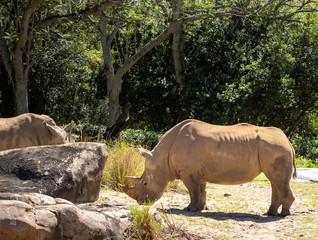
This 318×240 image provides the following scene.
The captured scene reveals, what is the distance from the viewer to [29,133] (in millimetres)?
10266

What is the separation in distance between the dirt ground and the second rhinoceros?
1.04 ft

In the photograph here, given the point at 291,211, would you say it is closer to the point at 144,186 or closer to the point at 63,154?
the point at 144,186

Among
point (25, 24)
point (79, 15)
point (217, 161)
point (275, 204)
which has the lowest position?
point (275, 204)

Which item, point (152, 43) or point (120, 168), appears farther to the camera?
point (152, 43)

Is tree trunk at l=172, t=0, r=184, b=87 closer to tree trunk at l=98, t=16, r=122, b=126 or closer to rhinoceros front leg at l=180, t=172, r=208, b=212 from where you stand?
tree trunk at l=98, t=16, r=122, b=126

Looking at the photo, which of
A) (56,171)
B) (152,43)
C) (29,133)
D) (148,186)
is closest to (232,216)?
(148,186)

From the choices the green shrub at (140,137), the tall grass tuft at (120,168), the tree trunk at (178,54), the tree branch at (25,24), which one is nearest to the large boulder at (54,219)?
the tall grass tuft at (120,168)

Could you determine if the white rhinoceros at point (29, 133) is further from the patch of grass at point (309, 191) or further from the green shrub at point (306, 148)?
the green shrub at point (306, 148)

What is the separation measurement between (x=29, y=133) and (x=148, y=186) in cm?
295

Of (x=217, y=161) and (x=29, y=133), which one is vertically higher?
(x=29, y=133)

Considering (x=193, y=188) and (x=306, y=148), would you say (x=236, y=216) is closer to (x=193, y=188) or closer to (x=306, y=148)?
(x=193, y=188)

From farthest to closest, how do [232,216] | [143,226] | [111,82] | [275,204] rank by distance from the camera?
[111,82] → [275,204] → [232,216] → [143,226]

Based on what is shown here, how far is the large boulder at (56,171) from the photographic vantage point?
7.32m

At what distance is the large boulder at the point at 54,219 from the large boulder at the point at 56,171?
1.21m
